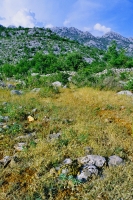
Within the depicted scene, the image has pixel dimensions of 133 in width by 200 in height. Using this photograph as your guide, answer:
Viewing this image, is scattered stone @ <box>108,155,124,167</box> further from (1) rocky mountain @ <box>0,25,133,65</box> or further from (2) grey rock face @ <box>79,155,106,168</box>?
(1) rocky mountain @ <box>0,25,133,65</box>

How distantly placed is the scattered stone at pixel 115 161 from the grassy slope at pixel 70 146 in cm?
17

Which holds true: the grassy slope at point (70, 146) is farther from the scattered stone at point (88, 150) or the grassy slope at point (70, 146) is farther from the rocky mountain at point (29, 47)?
the rocky mountain at point (29, 47)

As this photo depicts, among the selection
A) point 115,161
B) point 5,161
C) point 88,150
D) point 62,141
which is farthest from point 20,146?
point 115,161

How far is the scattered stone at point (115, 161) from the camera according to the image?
5025 millimetres

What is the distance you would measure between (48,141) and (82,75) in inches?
379

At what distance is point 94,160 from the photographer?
5.06m

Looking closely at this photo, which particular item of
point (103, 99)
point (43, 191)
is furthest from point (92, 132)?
point (103, 99)

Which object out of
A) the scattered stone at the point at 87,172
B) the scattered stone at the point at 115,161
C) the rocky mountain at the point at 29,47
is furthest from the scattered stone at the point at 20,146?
the rocky mountain at the point at 29,47

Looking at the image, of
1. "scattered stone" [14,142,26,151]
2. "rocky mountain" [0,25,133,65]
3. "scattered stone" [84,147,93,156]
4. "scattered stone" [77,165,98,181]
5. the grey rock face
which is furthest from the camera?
"rocky mountain" [0,25,133,65]

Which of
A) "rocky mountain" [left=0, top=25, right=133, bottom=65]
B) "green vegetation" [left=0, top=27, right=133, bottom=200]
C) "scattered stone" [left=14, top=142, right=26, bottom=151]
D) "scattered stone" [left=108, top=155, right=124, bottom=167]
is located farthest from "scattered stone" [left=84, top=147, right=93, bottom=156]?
"rocky mountain" [left=0, top=25, right=133, bottom=65]

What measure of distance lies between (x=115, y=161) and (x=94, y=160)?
0.47m

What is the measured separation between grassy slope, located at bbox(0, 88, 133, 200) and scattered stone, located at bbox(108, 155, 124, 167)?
17 cm

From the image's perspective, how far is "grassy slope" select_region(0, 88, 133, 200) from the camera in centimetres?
413

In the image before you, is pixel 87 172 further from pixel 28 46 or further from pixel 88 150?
pixel 28 46
